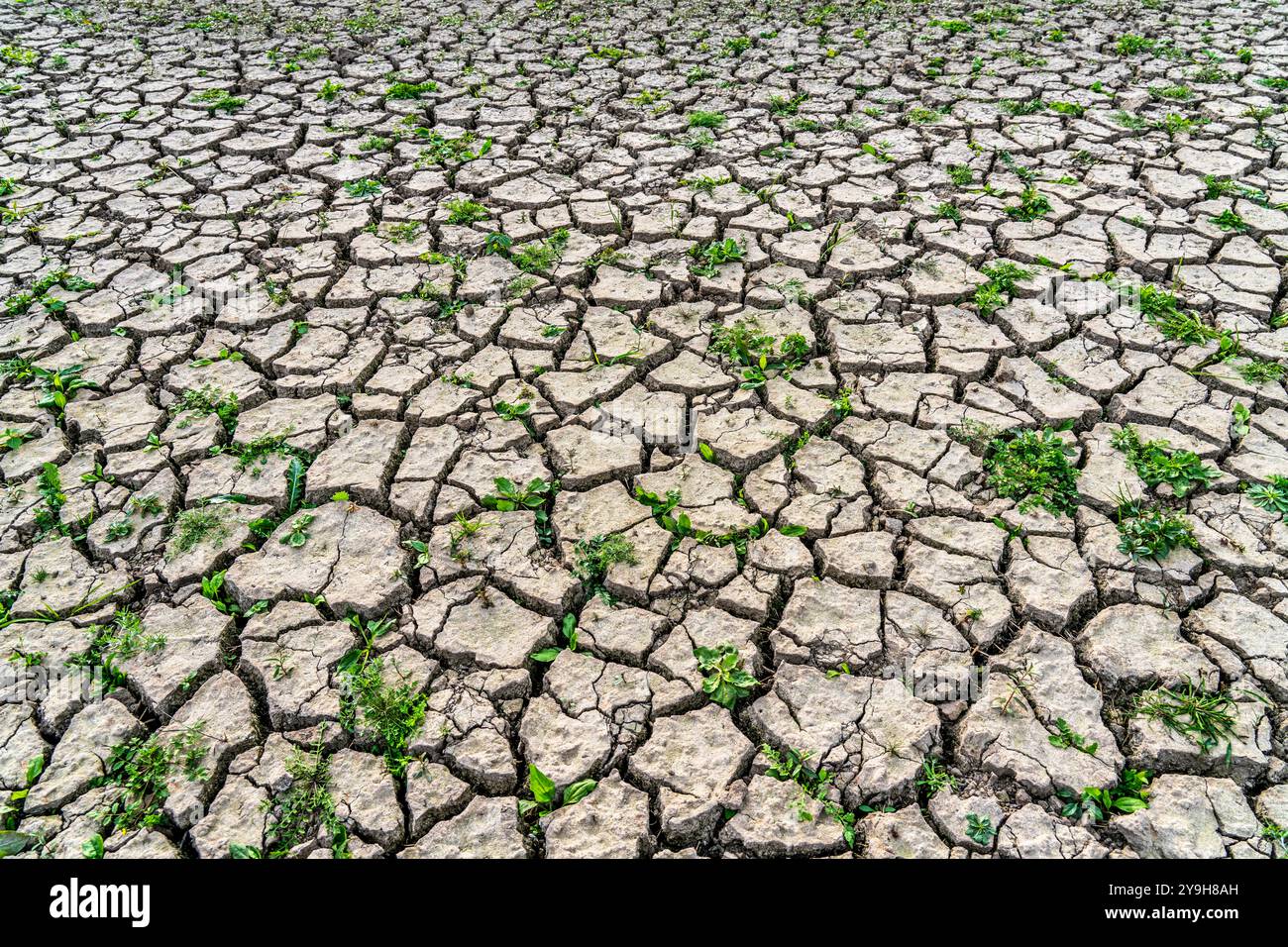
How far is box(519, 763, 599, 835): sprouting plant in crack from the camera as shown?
184 centimetres

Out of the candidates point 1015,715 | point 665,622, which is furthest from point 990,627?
point 665,622

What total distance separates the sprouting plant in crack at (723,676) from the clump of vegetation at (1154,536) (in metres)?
1.17

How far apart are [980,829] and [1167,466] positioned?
145cm

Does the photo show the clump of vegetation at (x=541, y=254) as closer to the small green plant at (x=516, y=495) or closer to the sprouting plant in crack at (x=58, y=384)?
the small green plant at (x=516, y=495)

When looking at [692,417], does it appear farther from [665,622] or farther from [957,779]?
[957,779]

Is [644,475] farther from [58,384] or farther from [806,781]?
[58,384]

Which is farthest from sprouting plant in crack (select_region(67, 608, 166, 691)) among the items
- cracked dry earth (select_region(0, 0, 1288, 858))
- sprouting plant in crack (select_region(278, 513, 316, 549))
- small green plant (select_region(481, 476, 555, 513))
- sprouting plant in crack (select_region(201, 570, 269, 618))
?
small green plant (select_region(481, 476, 555, 513))

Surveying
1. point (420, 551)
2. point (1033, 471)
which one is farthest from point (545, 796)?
point (1033, 471)

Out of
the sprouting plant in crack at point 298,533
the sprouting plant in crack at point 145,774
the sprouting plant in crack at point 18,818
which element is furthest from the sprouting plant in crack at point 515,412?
the sprouting plant in crack at point 18,818

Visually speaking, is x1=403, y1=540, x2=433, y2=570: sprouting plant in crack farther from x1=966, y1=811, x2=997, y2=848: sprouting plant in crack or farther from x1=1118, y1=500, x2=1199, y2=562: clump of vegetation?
x1=1118, y1=500, x2=1199, y2=562: clump of vegetation

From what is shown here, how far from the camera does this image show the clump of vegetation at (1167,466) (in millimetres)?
2543

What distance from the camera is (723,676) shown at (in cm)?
209

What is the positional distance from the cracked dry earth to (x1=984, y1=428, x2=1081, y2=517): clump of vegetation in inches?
0.9
